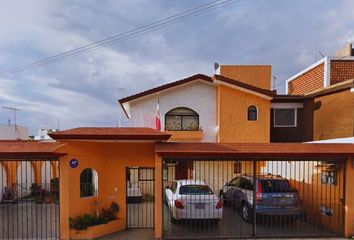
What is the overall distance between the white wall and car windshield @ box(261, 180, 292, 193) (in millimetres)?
6355

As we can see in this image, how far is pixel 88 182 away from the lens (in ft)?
28.1

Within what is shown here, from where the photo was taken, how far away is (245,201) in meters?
9.52

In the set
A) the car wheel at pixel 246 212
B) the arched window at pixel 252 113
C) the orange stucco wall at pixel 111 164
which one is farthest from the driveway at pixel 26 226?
the arched window at pixel 252 113

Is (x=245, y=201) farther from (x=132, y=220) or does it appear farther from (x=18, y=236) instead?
(x=18, y=236)

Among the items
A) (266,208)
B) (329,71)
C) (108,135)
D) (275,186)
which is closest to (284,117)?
(329,71)

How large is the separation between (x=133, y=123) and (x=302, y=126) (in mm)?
9960

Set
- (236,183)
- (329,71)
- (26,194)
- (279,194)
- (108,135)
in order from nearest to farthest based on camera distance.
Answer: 1. (108,135)
2. (279,194)
3. (236,183)
4. (329,71)
5. (26,194)

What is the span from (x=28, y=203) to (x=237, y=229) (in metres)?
10.4

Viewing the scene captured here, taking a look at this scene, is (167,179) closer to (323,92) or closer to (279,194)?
(279,194)

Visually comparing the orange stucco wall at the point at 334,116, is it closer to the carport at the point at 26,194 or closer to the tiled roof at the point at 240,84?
the tiled roof at the point at 240,84

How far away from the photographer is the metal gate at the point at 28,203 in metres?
8.57

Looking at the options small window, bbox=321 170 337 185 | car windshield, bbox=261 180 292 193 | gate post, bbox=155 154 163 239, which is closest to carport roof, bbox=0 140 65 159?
gate post, bbox=155 154 163 239

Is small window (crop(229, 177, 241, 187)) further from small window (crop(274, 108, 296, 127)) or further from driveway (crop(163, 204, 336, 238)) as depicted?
small window (crop(274, 108, 296, 127))

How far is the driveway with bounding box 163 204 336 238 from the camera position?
8.24 m
